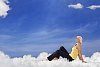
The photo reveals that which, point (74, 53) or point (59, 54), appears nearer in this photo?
point (59, 54)

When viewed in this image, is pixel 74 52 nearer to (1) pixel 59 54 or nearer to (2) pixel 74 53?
(2) pixel 74 53

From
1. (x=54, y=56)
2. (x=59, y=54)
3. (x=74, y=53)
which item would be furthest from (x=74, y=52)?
(x=54, y=56)

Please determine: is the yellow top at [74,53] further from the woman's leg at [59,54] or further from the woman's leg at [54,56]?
the woman's leg at [54,56]

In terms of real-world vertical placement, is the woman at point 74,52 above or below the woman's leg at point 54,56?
above

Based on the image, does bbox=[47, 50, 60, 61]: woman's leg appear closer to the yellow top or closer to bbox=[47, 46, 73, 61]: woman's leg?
bbox=[47, 46, 73, 61]: woman's leg

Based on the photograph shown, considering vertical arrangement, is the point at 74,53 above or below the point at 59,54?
above

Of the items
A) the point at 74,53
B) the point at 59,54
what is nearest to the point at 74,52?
the point at 74,53

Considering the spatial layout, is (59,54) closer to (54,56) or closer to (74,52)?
(54,56)

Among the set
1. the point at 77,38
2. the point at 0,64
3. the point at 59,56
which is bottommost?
the point at 0,64

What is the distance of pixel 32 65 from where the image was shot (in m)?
8.86

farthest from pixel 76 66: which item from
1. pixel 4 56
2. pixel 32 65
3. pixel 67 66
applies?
pixel 4 56

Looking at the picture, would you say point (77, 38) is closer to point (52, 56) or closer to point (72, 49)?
point (72, 49)

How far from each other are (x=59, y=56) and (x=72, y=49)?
137cm

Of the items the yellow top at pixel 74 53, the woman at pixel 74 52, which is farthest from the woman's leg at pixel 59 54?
the yellow top at pixel 74 53
